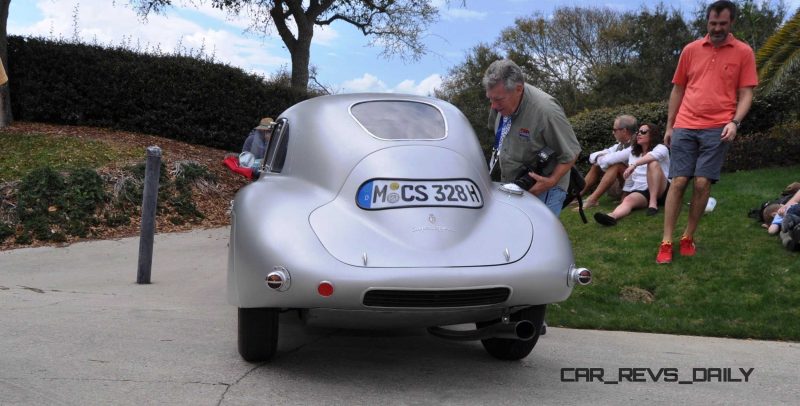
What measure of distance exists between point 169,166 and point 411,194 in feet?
32.1

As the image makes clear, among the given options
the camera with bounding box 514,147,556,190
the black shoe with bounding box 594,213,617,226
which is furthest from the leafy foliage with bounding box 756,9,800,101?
the camera with bounding box 514,147,556,190

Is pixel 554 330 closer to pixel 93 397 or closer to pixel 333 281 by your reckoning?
pixel 333 281

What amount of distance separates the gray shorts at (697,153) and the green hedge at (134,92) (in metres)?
10.8

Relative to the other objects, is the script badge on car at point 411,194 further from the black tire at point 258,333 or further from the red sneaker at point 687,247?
the red sneaker at point 687,247

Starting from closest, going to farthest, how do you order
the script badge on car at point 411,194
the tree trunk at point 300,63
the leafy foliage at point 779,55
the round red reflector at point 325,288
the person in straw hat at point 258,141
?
the round red reflector at point 325,288 → the script badge on car at point 411,194 → the person in straw hat at point 258,141 → the leafy foliage at point 779,55 → the tree trunk at point 300,63

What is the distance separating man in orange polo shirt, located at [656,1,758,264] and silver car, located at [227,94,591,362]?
278cm

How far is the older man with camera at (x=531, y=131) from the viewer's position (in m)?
5.18

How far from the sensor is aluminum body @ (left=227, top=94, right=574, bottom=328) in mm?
3531

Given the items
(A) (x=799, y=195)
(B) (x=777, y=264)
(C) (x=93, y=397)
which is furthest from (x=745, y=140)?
(C) (x=93, y=397)

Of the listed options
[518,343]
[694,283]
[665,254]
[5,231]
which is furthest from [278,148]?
[5,231]

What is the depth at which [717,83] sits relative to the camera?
655 centimetres

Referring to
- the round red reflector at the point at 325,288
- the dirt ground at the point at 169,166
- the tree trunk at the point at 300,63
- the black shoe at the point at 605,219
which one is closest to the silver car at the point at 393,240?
the round red reflector at the point at 325,288

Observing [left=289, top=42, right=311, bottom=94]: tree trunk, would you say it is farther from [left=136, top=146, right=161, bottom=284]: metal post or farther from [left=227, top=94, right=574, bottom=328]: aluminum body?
[left=227, top=94, right=574, bottom=328]: aluminum body

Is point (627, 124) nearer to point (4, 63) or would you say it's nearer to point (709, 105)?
point (709, 105)
